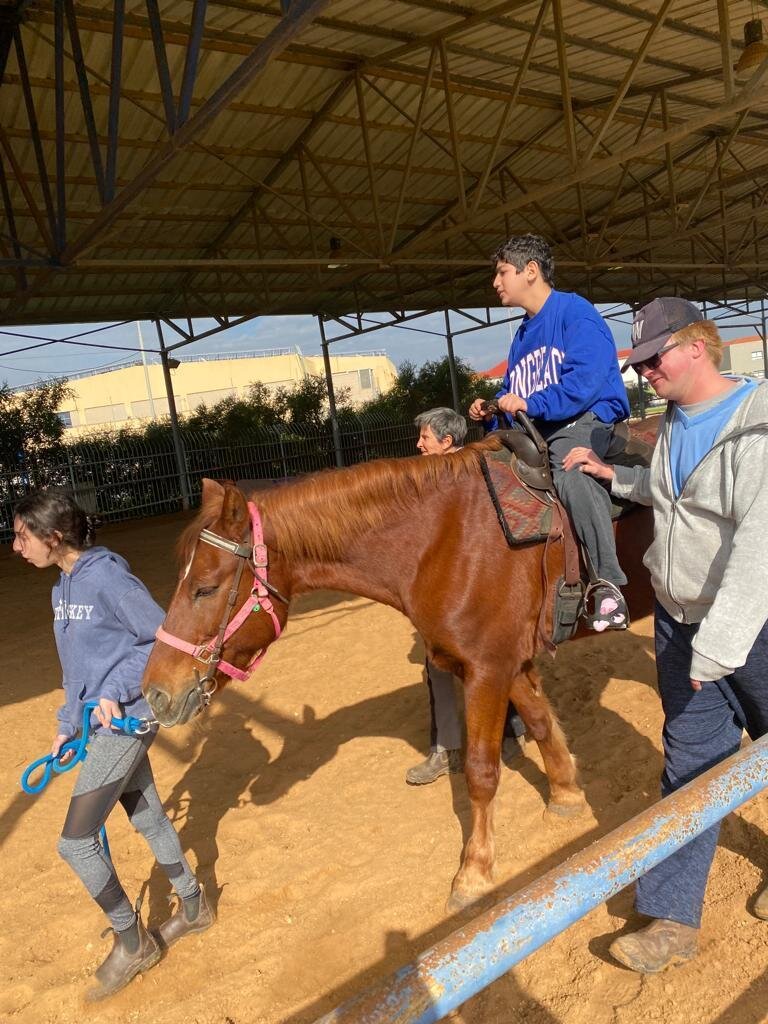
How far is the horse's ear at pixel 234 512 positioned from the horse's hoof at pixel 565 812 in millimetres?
1879

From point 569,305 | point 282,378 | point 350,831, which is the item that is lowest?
point 350,831

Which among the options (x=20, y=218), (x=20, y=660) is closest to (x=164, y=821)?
(x=20, y=660)

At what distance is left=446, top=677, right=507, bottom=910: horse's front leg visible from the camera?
276 centimetres

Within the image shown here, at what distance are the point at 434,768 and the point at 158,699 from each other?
1.84 metres

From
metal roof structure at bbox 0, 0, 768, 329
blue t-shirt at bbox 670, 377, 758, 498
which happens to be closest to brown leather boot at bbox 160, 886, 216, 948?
blue t-shirt at bbox 670, 377, 758, 498

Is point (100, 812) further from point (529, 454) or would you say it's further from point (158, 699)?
point (529, 454)

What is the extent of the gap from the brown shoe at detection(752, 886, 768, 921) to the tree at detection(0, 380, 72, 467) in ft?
49.6

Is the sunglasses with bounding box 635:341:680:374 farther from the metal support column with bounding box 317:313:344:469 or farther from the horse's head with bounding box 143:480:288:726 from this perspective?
the metal support column with bounding box 317:313:344:469

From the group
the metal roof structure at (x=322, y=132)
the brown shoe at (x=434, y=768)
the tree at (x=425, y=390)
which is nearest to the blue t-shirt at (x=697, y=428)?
the brown shoe at (x=434, y=768)

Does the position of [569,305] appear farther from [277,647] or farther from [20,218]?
[20,218]

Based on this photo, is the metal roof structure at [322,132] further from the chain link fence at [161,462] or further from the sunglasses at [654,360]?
the chain link fence at [161,462]

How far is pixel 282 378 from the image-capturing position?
43.3 m

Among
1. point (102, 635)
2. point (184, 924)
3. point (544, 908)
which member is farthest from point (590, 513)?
point (184, 924)

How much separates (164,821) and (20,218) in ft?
31.3
